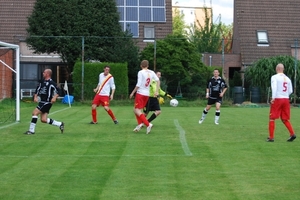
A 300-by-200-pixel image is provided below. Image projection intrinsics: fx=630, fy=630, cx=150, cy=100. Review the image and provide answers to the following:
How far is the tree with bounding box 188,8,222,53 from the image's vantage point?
50781 millimetres

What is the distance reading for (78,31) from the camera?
37844 mm

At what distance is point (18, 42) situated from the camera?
45.0 metres

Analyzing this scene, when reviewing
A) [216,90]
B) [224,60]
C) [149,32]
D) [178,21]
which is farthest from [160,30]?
[178,21]

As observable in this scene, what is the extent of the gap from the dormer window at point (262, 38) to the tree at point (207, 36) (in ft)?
10.3

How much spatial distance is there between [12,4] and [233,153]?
3885 cm

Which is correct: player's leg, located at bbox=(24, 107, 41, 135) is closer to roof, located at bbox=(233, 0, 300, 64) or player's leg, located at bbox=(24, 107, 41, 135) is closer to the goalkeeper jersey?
the goalkeeper jersey

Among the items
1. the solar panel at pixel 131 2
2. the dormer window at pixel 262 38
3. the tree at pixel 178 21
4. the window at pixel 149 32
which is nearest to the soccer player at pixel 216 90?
the solar panel at pixel 131 2

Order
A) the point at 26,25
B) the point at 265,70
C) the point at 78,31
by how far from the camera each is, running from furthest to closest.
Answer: the point at 26,25, the point at 265,70, the point at 78,31

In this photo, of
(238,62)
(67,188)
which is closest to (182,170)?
(67,188)

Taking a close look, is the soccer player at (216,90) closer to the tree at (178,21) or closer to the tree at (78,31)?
the tree at (78,31)

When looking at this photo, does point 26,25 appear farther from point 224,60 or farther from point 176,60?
point 224,60

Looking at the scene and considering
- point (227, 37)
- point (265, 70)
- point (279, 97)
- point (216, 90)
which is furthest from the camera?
point (227, 37)

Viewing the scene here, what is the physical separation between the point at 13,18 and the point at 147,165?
3888 centimetres

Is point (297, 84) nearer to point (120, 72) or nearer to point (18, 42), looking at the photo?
point (120, 72)
